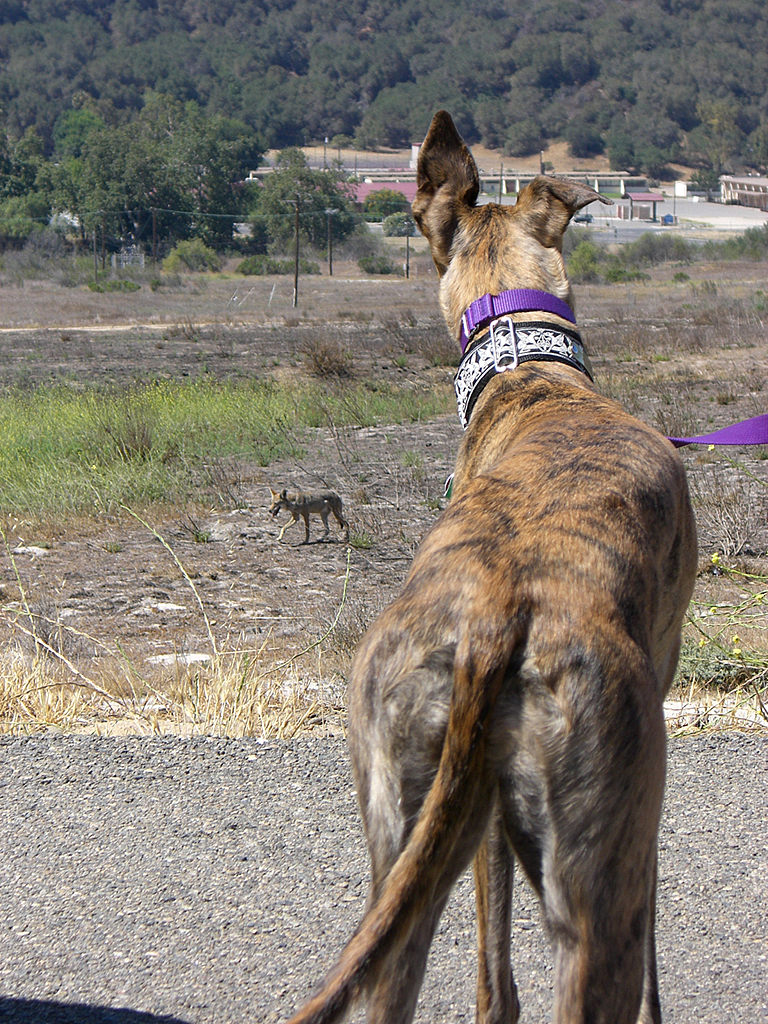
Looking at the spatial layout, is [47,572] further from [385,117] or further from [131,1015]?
[385,117]

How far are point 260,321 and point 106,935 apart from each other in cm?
3571

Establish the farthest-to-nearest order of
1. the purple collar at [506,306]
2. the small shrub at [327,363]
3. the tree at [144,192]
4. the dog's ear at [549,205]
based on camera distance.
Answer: the tree at [144,192], the small shrub at [327,363], the dog's ear at [549,205], the purple collar at [506,306]

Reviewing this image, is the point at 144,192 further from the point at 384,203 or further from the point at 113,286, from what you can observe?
the point at 384,203

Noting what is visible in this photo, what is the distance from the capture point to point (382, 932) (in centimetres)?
Result: 163

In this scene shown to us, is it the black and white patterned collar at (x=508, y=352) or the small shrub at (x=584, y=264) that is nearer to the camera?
the black and white patterned collar at (x=508, y=352)

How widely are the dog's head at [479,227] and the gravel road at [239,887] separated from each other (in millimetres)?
1737

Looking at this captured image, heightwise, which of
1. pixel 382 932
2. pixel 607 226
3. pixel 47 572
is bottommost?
pixel 47 572

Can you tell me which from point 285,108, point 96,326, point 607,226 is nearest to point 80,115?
point 285,108

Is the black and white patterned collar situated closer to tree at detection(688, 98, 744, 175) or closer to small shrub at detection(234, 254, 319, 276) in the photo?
small shrub at detection(234, 254, 319, 276)

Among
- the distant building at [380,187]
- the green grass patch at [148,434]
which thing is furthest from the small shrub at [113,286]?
the distant building at [380,187]

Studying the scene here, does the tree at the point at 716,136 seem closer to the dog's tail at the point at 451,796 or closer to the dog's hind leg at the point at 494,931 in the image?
the dog's hind leg at the point at 494,931

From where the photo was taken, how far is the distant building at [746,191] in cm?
12669

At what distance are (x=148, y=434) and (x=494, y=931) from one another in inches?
388

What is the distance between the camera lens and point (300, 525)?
9.73 m
